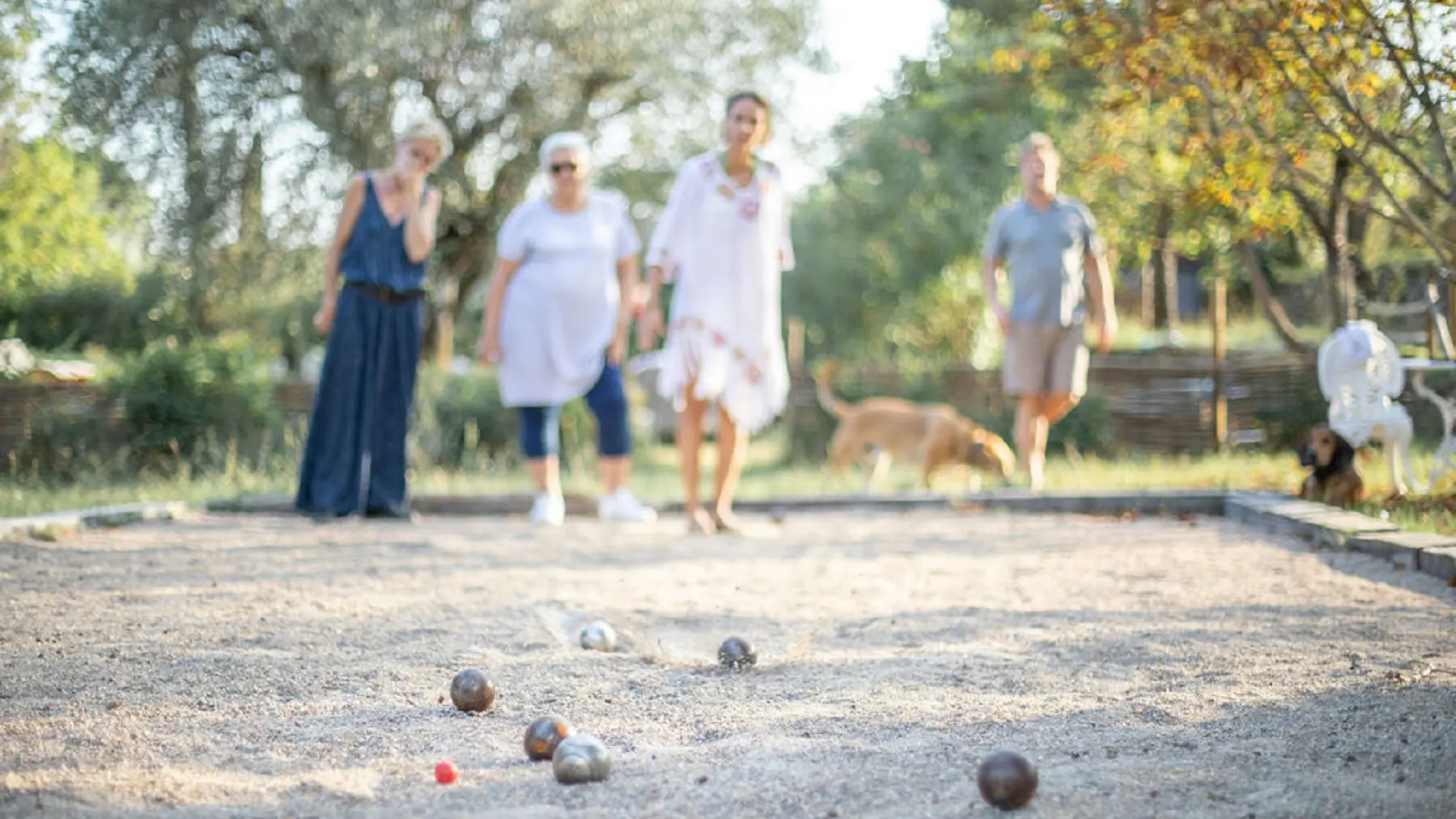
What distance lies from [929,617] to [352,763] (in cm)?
197

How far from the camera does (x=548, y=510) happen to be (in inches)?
262

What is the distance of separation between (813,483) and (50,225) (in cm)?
489

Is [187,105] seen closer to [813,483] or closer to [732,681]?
[813,483]

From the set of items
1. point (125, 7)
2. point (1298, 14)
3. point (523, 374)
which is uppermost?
point (125, 7)

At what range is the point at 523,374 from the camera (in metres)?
6.69

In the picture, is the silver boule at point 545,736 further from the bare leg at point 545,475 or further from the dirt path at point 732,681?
the bare leg at point 545,475

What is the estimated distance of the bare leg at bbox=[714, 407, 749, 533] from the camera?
20.5ft

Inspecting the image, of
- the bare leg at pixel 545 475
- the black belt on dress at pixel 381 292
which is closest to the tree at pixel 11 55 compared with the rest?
the black belt on dress at pixel 381 292

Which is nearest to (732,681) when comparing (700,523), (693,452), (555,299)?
(700,523)

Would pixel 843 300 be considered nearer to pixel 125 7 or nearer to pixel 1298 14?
pixel 125 7

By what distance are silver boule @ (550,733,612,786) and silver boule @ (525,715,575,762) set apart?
0.30 feet

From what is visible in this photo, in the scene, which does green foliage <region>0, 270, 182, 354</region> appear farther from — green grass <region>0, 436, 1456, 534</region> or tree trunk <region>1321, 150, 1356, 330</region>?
tree trunk <region>1321, 150, 1356, 330</region>

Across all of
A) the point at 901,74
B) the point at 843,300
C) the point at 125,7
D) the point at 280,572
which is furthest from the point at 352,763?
the point at 843,300

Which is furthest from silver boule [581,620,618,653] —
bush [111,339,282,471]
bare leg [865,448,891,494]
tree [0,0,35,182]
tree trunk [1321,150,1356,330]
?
tree trunk [1321,150,1356,330]
